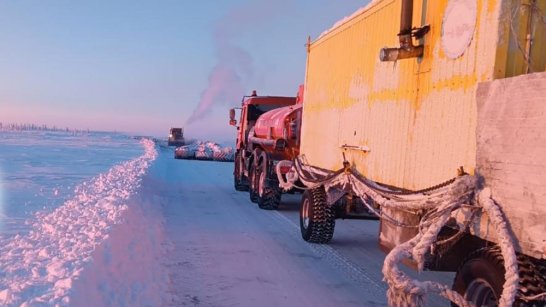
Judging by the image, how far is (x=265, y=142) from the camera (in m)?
12.9

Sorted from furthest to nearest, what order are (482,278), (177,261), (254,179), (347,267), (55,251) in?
(254,179) < (347,267) < (177,261) < (55,251) < (482,278)

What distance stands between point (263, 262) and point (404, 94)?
322 centimetres

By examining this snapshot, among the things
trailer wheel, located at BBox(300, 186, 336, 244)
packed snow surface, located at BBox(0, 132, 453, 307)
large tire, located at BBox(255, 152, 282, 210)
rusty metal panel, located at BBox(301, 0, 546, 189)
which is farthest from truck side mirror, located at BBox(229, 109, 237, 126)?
trailer wheel, located at BBox(300, 186, 336, 244)

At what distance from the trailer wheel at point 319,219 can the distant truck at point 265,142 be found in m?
2.88

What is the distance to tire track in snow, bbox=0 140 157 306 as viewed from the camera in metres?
4.31

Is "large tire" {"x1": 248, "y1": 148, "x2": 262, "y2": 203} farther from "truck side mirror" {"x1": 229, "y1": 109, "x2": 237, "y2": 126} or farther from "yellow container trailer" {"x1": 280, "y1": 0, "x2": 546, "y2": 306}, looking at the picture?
"yellow container trailer" {"x1": 280, "y1": 0, "x2": 546, "y2": 306}

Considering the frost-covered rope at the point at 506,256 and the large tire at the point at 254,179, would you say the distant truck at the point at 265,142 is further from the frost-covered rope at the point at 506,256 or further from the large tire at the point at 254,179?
the frost-covered rope at the point at 506,256

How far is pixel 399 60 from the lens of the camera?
5449 millimetres

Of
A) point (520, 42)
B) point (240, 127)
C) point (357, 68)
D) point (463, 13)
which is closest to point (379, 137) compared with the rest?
point (357, 68)

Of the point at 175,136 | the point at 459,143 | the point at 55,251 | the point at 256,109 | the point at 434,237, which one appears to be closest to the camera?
the point at 434,237

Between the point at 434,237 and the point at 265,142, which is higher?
the point at 265,142

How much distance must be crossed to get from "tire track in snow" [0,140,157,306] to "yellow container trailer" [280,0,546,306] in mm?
2930

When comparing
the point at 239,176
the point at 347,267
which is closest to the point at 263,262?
the point at 347,267

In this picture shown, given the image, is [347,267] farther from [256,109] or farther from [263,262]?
[256,109]
